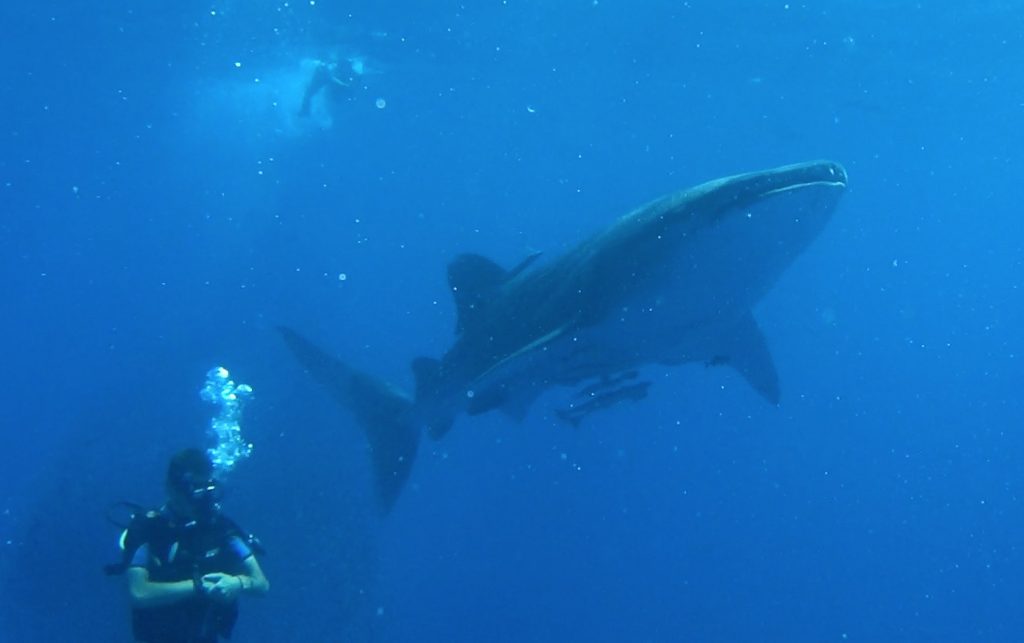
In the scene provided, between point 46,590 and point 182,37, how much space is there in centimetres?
2088

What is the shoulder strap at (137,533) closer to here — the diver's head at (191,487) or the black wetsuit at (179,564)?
the black wetsuit at (179,564)

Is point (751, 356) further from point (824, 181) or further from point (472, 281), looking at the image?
point (824, 181)

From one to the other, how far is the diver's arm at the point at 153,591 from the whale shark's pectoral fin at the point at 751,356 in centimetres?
656

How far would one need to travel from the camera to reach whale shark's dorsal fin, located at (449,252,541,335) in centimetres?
963

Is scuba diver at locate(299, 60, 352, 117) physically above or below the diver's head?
above

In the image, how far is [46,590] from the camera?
1723 centimetres

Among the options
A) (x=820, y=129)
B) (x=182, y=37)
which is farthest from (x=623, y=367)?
(x=820, y=129)

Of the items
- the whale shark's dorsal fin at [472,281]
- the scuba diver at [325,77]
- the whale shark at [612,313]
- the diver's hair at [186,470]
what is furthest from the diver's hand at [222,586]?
the scuba diver at [325,77]

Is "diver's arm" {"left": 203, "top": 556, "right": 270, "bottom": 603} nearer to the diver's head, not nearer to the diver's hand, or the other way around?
the diver's hand

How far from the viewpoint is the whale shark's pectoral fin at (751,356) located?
981cm

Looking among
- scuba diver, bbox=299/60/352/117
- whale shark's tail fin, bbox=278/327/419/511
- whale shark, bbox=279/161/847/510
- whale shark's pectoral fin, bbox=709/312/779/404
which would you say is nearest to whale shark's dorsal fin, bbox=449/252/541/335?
whale shark, bbox=279/161/847/510

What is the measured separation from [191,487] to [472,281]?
4.93 meters

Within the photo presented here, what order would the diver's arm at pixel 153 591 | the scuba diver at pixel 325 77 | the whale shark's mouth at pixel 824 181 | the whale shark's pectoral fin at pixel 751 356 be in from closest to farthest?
the diver's arm at pixel 153 591 < the whale shark's mouth at pixel 824 181 < the whale shark's pectoral fin at pixel 751 356 < the scuba diver at pixel 325 77

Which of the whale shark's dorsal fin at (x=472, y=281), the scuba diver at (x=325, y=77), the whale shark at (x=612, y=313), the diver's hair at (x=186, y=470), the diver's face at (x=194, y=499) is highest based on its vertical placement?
the scuba diver at (x=325, y=77)
